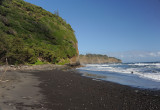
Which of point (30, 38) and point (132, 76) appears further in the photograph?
point (30, 38)

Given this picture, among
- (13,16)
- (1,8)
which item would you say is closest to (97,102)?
(13,16)

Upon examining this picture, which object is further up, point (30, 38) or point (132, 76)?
point (30, 38)

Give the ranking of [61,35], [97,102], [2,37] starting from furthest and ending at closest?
1. [61,35]
2. [2,37]
3. [97,102]

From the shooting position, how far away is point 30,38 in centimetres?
4184

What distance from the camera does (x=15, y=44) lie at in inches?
1084

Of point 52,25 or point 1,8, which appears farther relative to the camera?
point 52,25

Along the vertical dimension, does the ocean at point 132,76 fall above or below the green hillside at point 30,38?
below

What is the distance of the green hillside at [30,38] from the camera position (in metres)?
27.6

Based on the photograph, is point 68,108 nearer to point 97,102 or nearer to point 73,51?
point 97,102

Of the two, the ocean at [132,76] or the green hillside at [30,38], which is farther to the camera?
the green hillside at [30,38]

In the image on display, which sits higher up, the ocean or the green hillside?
the green hillside

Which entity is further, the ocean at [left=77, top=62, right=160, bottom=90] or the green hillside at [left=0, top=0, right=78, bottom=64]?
the green hillside at [left=0, top=0, right=78, bottom=64]

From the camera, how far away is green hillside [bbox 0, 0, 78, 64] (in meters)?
27.6

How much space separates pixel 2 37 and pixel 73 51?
29915 millimetres
